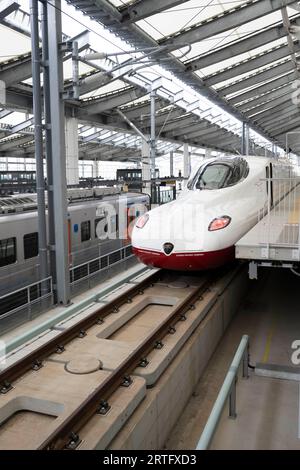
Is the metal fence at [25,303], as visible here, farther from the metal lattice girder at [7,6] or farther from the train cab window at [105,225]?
the metal lattice girder at [7,6]

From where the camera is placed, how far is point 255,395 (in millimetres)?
6957

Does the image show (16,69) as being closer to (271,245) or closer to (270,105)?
(271,245)

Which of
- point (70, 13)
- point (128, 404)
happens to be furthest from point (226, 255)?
point (70, 13)

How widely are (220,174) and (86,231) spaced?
6090 mm

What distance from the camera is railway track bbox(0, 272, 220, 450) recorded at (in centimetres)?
445

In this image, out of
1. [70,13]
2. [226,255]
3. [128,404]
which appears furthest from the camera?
[70,13]

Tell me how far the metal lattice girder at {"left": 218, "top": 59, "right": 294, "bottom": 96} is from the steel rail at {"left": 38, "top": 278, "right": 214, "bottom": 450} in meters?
19.3

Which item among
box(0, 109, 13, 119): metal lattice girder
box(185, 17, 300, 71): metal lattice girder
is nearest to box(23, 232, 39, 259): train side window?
box(185, 17, 300, 71): metal lattice girder

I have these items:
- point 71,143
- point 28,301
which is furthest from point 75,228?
point 71,143

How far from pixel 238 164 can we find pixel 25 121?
17.5 metres

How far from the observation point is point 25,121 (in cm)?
2519

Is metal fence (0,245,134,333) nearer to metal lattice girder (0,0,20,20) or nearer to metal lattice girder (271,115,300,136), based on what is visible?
metal lattice girder (0,0,20,20)
